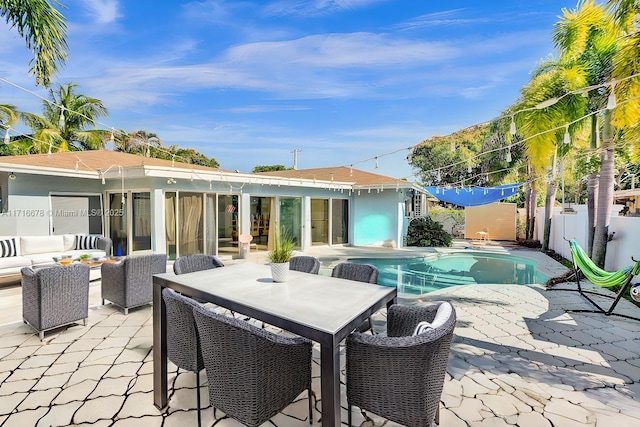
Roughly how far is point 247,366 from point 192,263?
2744 millimetres

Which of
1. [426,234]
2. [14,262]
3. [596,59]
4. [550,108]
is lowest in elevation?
[426,234]

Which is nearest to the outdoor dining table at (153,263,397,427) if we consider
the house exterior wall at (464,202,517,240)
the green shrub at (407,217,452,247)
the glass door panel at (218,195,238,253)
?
the glass door panel at (218,195,238,253)

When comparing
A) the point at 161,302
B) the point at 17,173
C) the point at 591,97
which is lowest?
the point at 161,302

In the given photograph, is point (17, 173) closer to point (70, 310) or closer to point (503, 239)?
point (70, 310)

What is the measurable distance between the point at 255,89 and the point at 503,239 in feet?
53.1

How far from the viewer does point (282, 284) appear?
288cm

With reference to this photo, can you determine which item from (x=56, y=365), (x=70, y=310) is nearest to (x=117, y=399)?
(x=56, y=365)

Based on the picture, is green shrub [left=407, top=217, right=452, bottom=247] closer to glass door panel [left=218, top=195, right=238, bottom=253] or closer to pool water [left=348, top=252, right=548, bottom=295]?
pool water [left=348, top=252, right=548, bottom=295]

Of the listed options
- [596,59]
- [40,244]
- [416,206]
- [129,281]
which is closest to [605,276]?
[596,59]

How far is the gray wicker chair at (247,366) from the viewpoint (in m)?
1.95

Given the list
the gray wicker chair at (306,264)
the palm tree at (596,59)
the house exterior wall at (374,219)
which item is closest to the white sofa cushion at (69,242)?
the gray wicker chair at (306,264)

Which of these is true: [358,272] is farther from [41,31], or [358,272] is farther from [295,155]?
[295,155]

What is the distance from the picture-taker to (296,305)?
223 cm

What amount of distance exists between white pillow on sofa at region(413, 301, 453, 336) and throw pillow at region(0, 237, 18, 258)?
9285 millimetres
